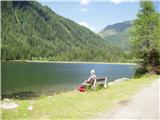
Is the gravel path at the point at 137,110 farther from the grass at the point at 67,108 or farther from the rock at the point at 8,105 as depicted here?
the rock at the point at 8,105

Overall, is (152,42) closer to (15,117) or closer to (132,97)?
(132,97)

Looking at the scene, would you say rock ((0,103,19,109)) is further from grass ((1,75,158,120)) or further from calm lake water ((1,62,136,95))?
calm lake water ((1,62,136,95))

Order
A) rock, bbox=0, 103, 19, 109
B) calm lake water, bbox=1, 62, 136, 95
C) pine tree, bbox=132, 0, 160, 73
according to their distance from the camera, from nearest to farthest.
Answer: rock, bbox=0, 103, 19, 109 → pine tree, bbox=132, 0, 160, 73 → calm lake water, bbox=1, 62, 136, 95

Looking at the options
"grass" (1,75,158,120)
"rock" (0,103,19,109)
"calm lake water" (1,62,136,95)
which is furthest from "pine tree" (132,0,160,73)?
"rock" (0,103,19,109)

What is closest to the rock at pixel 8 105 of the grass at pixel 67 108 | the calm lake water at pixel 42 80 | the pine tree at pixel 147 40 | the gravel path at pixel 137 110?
the grass at pixel 67 108

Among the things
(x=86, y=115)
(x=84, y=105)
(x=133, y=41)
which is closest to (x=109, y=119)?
(x=86, y=115)

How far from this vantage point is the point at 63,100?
63.1 feet

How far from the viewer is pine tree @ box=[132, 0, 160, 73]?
159 feet

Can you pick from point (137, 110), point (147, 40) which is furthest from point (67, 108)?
point (147, 40)

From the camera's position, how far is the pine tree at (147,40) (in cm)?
4847

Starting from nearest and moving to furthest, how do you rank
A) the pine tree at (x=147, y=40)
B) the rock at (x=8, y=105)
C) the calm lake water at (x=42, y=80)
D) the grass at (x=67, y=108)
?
the grass at (x=67, y=108), the rock at (x=8, y=105), the pine tree at (x=147, y=40), the calm lake water at (x=42, y=80)

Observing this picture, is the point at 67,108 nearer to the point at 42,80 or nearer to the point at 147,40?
the point at 147,40

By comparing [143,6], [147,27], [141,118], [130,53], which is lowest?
[141,118]

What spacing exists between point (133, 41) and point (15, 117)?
37050 mm
